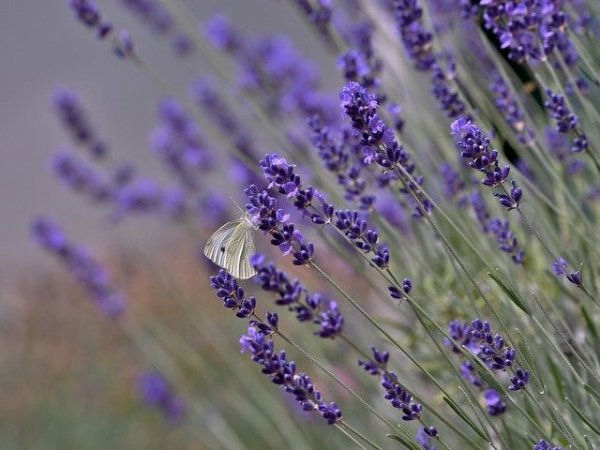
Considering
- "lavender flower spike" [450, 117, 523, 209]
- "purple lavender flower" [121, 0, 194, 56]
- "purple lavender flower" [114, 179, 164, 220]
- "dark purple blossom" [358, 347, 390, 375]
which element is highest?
"purple lavender flower" [121, 0, 194, 56]

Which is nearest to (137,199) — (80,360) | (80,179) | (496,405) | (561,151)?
(80,179)

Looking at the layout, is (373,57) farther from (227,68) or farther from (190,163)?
(190,163)

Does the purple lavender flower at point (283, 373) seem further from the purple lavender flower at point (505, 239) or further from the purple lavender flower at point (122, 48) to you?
the purple lavender flower at point (122, 48)

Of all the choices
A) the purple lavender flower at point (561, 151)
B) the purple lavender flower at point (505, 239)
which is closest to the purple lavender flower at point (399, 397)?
the purple lavender flower at point (505, 239)

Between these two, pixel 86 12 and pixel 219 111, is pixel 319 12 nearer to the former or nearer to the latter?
pixel 86 12

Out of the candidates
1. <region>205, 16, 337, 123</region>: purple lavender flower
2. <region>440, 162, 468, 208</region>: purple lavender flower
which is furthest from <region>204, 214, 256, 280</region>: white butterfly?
<region>205, 16, 337, 123</region>: purple lavender flower

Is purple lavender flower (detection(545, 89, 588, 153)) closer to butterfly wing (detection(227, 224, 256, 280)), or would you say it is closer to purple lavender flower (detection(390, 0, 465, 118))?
purple lavender flower (detection(390, 0, 465, 118))
